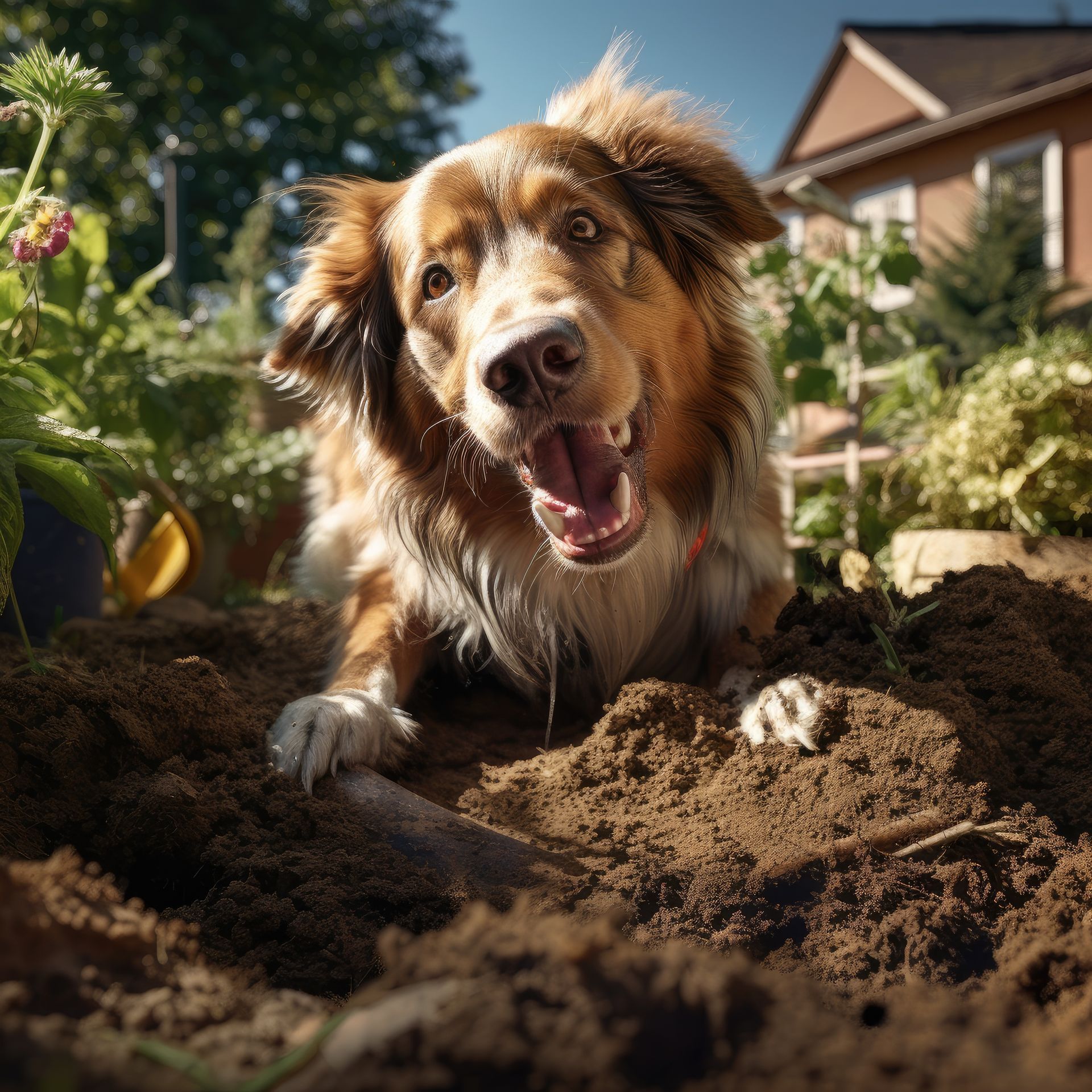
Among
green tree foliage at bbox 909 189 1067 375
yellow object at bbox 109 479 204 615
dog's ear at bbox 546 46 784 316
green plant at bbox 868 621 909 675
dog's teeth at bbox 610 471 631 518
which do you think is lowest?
yellow object at bbox 109 479 204 615

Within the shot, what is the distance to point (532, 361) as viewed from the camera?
7.56 feet

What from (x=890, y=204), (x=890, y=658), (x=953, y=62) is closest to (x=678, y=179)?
(x=890, y=658)

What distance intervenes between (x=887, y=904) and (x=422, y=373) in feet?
7.21

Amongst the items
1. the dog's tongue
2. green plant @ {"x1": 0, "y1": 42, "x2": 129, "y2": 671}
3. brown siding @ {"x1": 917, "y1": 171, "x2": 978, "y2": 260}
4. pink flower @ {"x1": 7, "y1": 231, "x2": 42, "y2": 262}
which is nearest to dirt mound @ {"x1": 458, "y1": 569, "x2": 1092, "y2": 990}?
the dog's tongue

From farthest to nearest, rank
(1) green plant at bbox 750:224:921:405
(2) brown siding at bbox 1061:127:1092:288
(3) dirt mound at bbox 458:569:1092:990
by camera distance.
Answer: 1. (2) brown siding at bbox 1061:127:1092:288
2. (1) green plant at bbox 750:224:921:405
3. (3) dirt mound at bbox 458:569:1092:990

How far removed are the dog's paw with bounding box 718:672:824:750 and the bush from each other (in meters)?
1.45

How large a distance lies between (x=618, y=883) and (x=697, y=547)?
1624mm

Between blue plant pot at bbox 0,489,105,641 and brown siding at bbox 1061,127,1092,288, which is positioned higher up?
brown siding at bbox 1061,127,1092,288

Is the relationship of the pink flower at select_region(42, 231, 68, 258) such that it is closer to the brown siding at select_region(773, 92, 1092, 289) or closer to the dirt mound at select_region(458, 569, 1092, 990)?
the dirt mound at select_region(458, 569, 1092, 990)

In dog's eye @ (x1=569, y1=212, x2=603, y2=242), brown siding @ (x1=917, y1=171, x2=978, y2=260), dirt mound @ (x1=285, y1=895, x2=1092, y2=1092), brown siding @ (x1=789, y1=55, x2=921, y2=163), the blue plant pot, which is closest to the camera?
dirt mound @ (x1=285, y1=895, x2=1092, y2=1092)

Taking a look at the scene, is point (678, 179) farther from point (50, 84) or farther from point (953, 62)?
point (953, 62)

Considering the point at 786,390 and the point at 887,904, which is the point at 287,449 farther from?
the point at 887,904

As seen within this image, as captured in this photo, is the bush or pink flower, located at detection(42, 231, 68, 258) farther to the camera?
the bush

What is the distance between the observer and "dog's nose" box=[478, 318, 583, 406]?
7.52 ft
